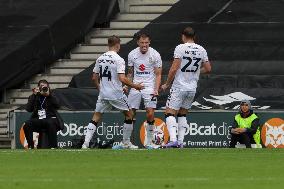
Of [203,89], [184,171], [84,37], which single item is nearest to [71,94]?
[203,89]

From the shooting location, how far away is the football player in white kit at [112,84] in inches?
854

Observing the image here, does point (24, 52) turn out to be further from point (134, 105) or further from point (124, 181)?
point (124, 181)

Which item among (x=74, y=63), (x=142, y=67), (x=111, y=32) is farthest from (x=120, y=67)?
(x=111, y=32)

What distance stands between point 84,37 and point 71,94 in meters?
6.23

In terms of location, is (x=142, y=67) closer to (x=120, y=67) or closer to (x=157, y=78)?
(x=157, y=78)

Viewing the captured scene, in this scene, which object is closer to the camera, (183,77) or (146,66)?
(183,77)

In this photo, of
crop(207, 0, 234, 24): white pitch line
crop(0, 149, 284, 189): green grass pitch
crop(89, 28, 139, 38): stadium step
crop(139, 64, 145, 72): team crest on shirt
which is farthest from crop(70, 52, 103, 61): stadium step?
crop(0, 149, 284, 189): green grass pitch

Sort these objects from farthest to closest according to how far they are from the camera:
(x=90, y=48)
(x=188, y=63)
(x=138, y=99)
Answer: (x=90, y=48) < (x=138, y=99) < (x=188, y=63)

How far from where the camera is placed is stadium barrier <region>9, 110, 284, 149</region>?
86.7ft

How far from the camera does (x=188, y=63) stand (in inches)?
842

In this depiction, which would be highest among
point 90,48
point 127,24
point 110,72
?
point 127,24

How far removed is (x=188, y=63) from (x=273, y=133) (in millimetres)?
5554

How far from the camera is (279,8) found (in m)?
33.8

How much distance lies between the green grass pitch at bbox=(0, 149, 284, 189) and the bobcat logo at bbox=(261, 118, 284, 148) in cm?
667
